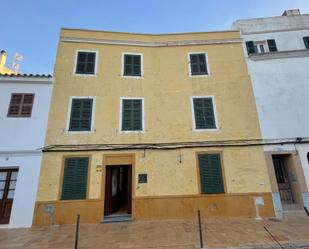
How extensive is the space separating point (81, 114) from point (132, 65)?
4132mm

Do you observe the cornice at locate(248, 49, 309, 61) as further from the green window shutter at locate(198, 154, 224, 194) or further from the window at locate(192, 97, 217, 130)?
the green window shutter at locate(198, 154, 224, 194)

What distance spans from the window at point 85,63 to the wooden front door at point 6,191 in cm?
609

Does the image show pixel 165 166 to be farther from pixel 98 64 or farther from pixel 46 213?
pixel 98 64

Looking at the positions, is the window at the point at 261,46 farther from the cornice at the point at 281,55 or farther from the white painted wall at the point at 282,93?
the cornice at the point at 281,55

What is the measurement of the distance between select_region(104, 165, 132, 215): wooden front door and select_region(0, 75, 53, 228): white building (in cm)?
326

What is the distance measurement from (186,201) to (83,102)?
7354 millimetres

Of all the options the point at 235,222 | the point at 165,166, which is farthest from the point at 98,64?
the point at 235,222

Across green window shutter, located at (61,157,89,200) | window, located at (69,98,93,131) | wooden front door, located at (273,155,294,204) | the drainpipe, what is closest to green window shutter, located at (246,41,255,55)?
wooden front door, located at (273,155,294,204)

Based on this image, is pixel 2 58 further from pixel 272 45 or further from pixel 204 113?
pixel 272 45

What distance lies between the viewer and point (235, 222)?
26.0 feet

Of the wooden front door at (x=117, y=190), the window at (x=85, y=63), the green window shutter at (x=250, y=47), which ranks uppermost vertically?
the green window shutter at (x=250, y=47)

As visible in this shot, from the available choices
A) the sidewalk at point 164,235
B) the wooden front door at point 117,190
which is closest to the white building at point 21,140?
the sidewalk at point 164,235

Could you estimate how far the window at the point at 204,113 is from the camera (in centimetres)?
986

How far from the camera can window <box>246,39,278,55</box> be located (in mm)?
11902
